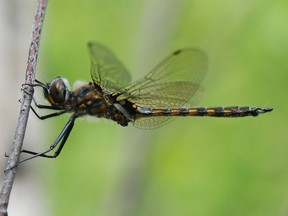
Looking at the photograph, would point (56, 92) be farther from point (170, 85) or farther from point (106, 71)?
point (170, 85)

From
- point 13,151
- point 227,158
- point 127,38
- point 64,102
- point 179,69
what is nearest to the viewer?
point 13,151

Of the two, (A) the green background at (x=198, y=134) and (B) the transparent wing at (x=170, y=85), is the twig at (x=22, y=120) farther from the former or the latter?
(A) the green background at (x=198, y=134)

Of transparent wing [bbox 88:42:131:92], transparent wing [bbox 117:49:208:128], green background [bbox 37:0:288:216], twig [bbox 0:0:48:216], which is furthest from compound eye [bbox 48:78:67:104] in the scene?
green background [bbox 37:0:288:216]

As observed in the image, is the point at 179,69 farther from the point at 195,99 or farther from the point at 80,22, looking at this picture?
the point at 80,22

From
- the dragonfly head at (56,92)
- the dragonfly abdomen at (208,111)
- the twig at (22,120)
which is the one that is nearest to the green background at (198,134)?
the dragonfly abdomen at (208,111)

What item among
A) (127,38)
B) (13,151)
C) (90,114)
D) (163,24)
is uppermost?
(127,38)

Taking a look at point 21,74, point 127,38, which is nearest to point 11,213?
point 21,74

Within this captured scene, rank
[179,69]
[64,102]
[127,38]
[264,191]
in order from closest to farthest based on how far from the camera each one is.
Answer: [64,102] → [179,69] → [264,191] → [127,38]
